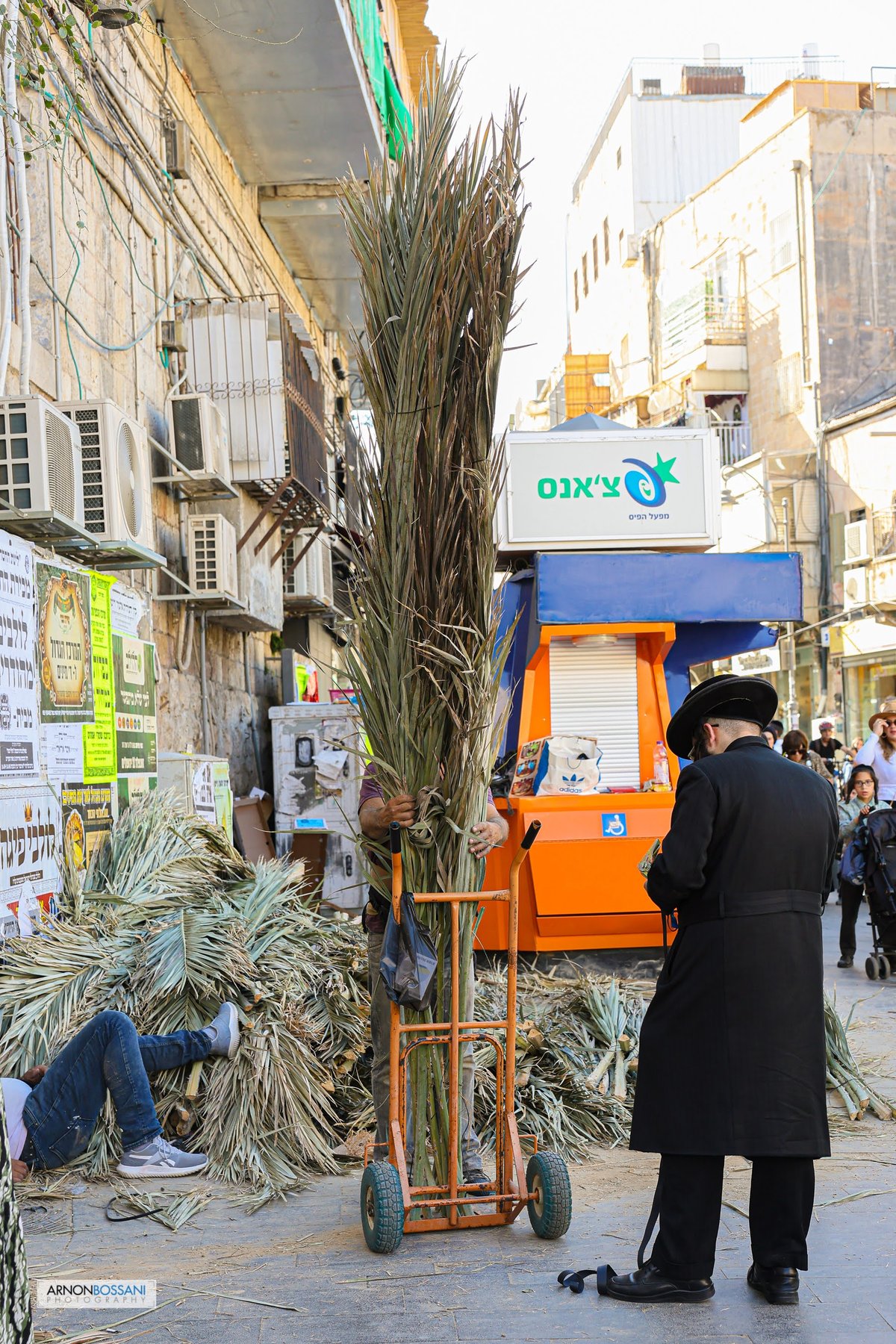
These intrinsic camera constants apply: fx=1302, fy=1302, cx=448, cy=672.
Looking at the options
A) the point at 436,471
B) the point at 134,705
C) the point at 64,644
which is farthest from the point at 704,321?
the point at 436,471

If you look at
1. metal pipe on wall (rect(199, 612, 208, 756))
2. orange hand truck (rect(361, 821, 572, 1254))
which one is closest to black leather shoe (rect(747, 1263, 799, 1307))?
orange hand truck (rect(361, 821, 572, 1254))

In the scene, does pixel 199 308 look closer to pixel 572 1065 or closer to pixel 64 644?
pixel 64 644

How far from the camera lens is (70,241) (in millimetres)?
7305

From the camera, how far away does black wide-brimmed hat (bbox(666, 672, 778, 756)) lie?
12.2ft

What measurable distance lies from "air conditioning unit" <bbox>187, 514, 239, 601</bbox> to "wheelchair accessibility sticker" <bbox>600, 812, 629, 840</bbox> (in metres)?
3.66

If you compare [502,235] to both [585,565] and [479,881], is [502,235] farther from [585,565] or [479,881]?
[585,565]

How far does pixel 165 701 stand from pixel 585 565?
3.31 meters

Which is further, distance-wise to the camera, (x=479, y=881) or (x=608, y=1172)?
(x=608, y=1172)

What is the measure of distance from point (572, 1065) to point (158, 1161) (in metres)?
1.64

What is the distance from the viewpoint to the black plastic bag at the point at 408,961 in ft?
12.4

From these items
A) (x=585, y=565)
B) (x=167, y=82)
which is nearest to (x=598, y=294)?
(x=167, y=82)

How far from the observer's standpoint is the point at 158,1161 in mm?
4449

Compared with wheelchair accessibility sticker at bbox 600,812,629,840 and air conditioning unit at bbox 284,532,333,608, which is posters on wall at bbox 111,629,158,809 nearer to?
wheelchair accessibility sticker at bbox 600,812,629,840

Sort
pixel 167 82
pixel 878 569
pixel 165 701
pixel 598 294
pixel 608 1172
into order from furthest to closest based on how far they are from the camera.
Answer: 1. pixel 598 294
2. pixel 878 569
3. pixel 167 82
4. pixel 165 701
5. pixel 608 1172
